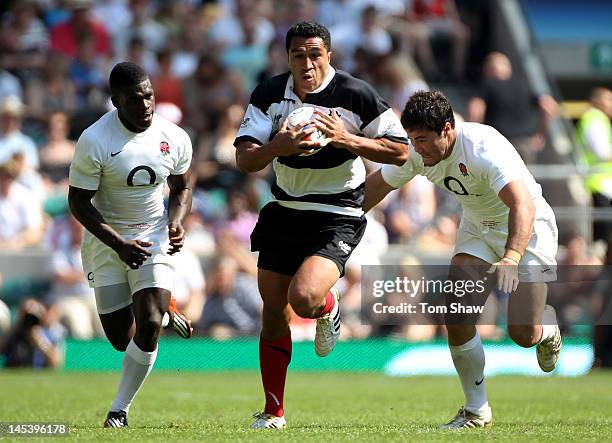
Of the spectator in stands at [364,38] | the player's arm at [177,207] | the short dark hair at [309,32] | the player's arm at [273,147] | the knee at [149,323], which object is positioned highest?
the spectator in stands at [364,38]

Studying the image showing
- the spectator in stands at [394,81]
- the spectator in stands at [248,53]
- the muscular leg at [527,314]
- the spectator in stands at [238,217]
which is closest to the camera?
the muscular leg at [527,314]

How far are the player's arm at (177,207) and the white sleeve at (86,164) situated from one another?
25.6 inches

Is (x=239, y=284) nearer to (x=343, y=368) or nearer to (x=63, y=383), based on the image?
(x=343, y=368)

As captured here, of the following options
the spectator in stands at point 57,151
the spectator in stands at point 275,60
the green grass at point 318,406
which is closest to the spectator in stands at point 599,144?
the green grass at point 318,406

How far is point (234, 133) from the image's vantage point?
1866 cm

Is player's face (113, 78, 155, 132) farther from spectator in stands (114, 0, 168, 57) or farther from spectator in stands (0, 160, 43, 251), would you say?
spectator in stands (114, 0, 168, 57)

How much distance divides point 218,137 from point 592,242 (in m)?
5.97

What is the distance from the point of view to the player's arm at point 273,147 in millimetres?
8148

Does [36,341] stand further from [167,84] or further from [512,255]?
[512,255]

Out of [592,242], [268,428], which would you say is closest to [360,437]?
[268,428]

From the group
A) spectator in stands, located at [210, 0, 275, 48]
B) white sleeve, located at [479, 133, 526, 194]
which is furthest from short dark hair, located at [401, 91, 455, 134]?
spectator in stands, located at [210, 0, 275, 48]

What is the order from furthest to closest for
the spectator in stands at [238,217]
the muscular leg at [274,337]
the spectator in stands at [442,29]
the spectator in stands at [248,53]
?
the spectator in stands at [442,29] → the spectator in stands at [248,53] → the spectator in stands at [238,217] → the muscular leg at [274,337]

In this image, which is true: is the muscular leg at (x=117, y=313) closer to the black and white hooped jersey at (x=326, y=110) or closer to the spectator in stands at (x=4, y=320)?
the black and white hooped jersey at (x=326, y=110)

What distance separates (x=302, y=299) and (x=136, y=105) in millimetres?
2030
